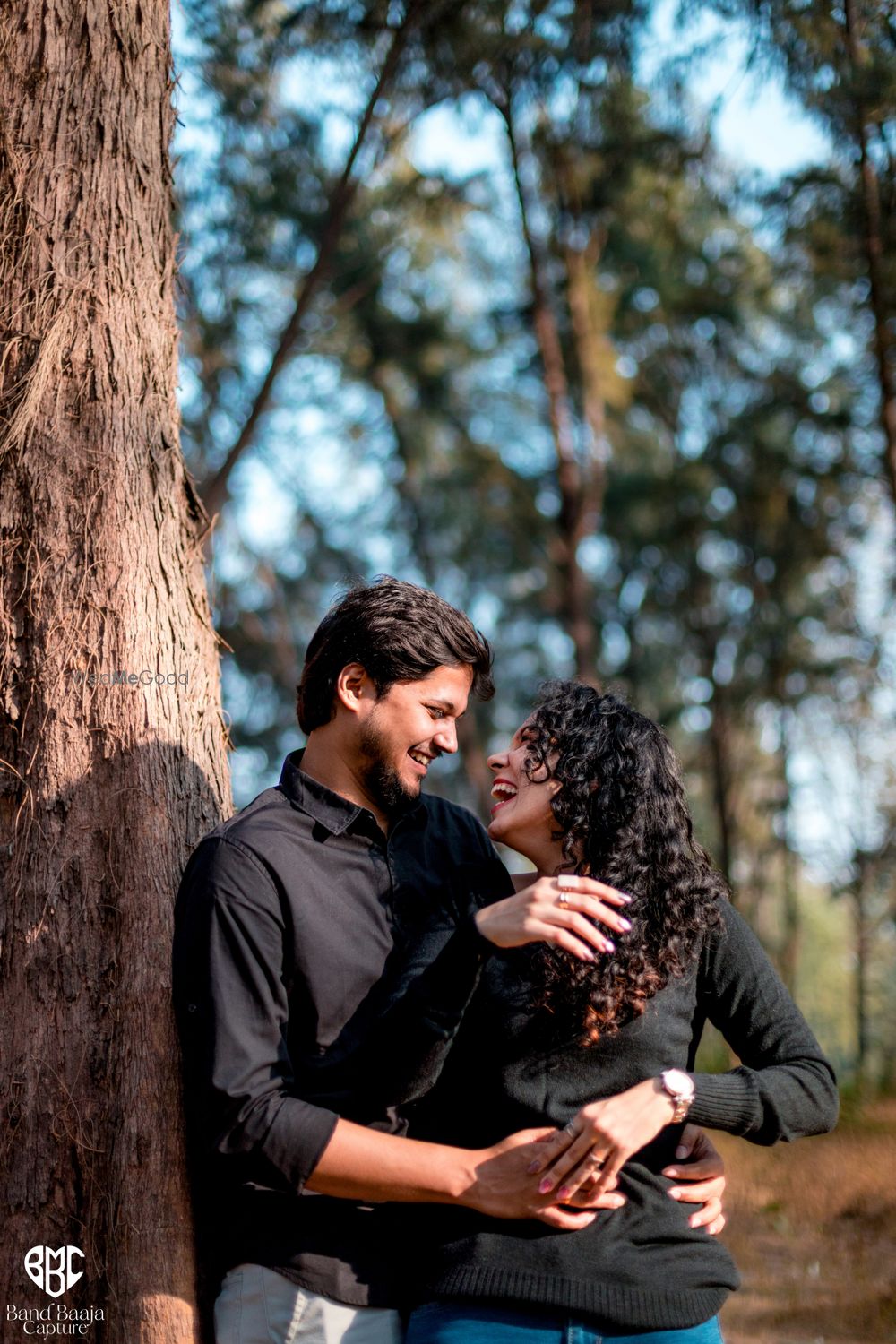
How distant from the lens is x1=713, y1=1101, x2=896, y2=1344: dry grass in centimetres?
468

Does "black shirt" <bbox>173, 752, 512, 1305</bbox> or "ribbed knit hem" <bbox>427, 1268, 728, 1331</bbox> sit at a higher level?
"black shirt" <bbox>173, 752, 512, 1305</bbox>

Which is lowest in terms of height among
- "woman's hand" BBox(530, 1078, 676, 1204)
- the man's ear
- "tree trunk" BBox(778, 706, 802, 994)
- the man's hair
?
"woman's hand" BBox(530, 1078, 676, 1204)

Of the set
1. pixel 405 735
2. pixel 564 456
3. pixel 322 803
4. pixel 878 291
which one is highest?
pixel 564 456

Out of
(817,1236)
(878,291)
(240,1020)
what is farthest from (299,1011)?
(878,291)

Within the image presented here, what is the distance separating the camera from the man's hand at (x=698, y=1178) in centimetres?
231

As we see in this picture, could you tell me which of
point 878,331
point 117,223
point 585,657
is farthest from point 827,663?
point 117,223

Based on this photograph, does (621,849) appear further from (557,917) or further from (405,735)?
(405,735)

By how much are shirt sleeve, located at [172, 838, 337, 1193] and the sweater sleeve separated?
820mm

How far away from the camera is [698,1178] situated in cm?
234

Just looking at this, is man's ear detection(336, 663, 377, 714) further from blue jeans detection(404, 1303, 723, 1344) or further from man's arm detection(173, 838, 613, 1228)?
blue jeans detection(404, 1303, 723, 1344)

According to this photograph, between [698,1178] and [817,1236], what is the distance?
392 centimetres

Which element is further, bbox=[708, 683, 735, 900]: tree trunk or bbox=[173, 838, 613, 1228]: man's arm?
bbox=[708, 683, 735, 900]: tree trunk

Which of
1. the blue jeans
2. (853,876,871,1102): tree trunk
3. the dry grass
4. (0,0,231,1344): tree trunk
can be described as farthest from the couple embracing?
(853,876,871,1102): tree trunk

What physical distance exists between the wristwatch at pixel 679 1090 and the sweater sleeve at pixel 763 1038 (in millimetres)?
105
